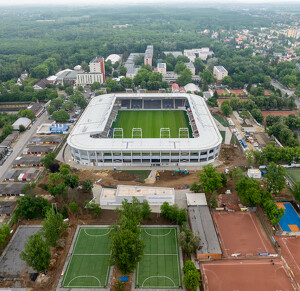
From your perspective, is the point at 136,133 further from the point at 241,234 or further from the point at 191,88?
the point at 191,88

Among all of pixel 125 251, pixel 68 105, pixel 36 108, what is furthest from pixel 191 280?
pixel 36 108

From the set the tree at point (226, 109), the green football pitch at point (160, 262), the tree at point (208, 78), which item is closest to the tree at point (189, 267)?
the green football pitch at point (160, 262)

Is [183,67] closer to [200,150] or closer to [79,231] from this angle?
[200,150]

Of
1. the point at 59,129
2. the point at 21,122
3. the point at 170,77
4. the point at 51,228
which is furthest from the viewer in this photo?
the point at 170,77

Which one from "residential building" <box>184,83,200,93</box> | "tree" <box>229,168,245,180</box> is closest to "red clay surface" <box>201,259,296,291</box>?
"tree" <box>229,168,245,180</box>

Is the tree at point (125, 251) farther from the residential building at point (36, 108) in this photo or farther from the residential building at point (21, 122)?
the residential building at point (36, 108)

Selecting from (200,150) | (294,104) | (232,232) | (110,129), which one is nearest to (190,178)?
(200,150)
